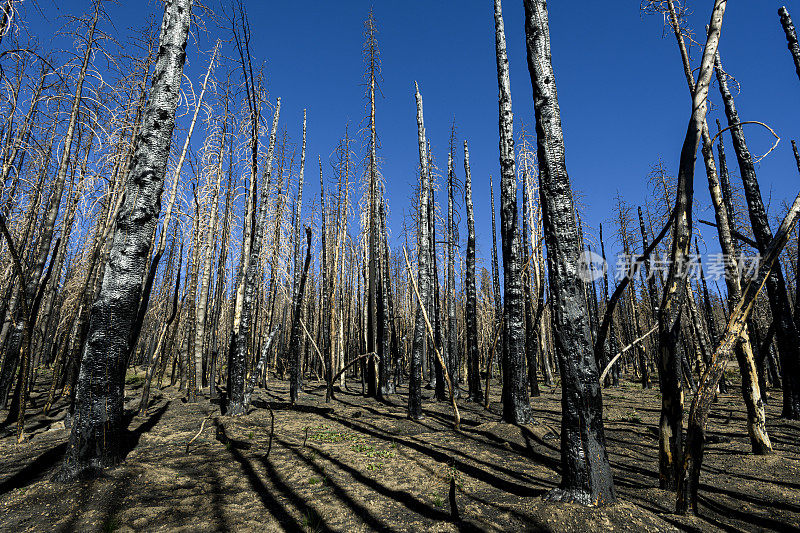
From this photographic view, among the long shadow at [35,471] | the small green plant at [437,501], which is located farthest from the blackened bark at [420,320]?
the long shadow at [35,471]

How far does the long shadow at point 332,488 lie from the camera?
3408mm

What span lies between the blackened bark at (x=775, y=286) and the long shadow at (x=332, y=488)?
337 inches

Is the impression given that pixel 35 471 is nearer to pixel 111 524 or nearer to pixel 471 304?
pixel 111 524

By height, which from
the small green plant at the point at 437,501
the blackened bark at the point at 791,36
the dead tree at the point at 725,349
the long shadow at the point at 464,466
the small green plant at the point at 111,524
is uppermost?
the blackened bark at the point at 791,36

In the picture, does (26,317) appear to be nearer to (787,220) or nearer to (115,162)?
(115,162)

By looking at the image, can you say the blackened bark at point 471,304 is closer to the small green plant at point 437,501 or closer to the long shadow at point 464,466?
the long shadow at point 464,466

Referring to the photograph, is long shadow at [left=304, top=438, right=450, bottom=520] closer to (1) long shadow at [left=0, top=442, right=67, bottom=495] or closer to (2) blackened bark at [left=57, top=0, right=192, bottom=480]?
(2) blackened bark at [left=57, top=0, right=192, bottom=480]

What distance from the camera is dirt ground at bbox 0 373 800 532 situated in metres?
3.23

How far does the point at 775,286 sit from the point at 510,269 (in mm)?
5469

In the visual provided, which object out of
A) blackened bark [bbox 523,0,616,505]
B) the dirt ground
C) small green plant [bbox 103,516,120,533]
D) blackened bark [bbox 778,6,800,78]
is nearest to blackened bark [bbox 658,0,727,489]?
blackened bark [bbox 523,0,616,505]

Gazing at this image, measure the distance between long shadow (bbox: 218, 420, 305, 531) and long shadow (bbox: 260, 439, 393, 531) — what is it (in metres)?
0.16

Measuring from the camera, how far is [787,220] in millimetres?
2559

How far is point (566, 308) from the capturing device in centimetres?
337

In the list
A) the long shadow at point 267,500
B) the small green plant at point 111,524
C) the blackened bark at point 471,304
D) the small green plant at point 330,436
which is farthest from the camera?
the blackened bark at point 471,304
